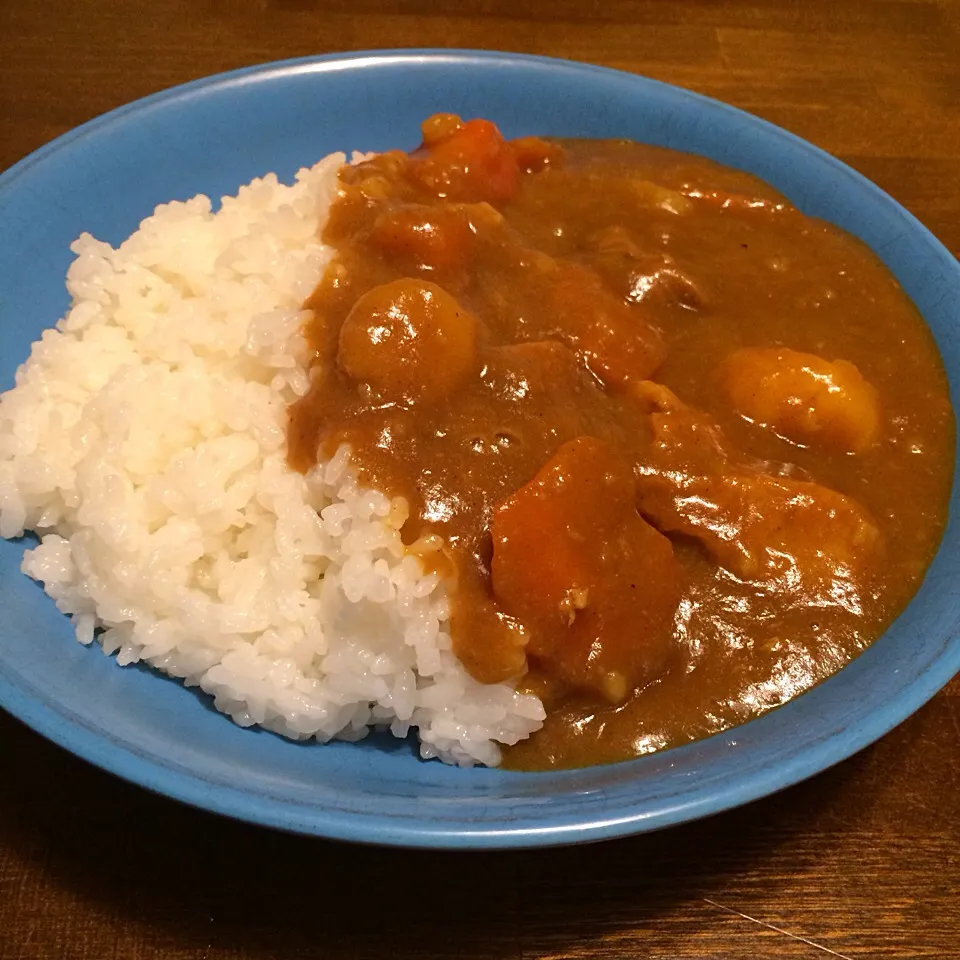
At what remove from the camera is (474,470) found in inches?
88.9

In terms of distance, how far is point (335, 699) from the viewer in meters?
2.23

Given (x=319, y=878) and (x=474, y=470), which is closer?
(x=319, y=878)

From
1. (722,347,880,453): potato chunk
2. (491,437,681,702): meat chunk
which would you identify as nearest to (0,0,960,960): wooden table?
(491,437,681,702): meat chunk

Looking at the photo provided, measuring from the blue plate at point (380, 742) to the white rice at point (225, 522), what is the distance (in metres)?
0.10

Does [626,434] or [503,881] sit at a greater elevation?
[626,434]

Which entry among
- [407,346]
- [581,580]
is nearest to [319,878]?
[581,580]

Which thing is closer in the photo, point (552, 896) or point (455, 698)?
point (552, 896)

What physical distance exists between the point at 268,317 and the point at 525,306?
0.84 m

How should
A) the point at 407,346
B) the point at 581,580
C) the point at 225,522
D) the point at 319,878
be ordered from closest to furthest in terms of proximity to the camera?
the point at 319,878 → the point at 581,580 → the point at 407,346 → the point at 225,522

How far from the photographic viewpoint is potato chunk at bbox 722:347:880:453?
256 centimetres

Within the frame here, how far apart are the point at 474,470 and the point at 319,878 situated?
42.9 inches

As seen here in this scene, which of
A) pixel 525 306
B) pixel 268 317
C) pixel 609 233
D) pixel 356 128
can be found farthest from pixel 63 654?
pixel 356 128

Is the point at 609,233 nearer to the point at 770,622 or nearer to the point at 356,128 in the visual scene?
the point at 356,128

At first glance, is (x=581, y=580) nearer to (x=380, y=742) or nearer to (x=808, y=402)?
(x=380, y=742)
